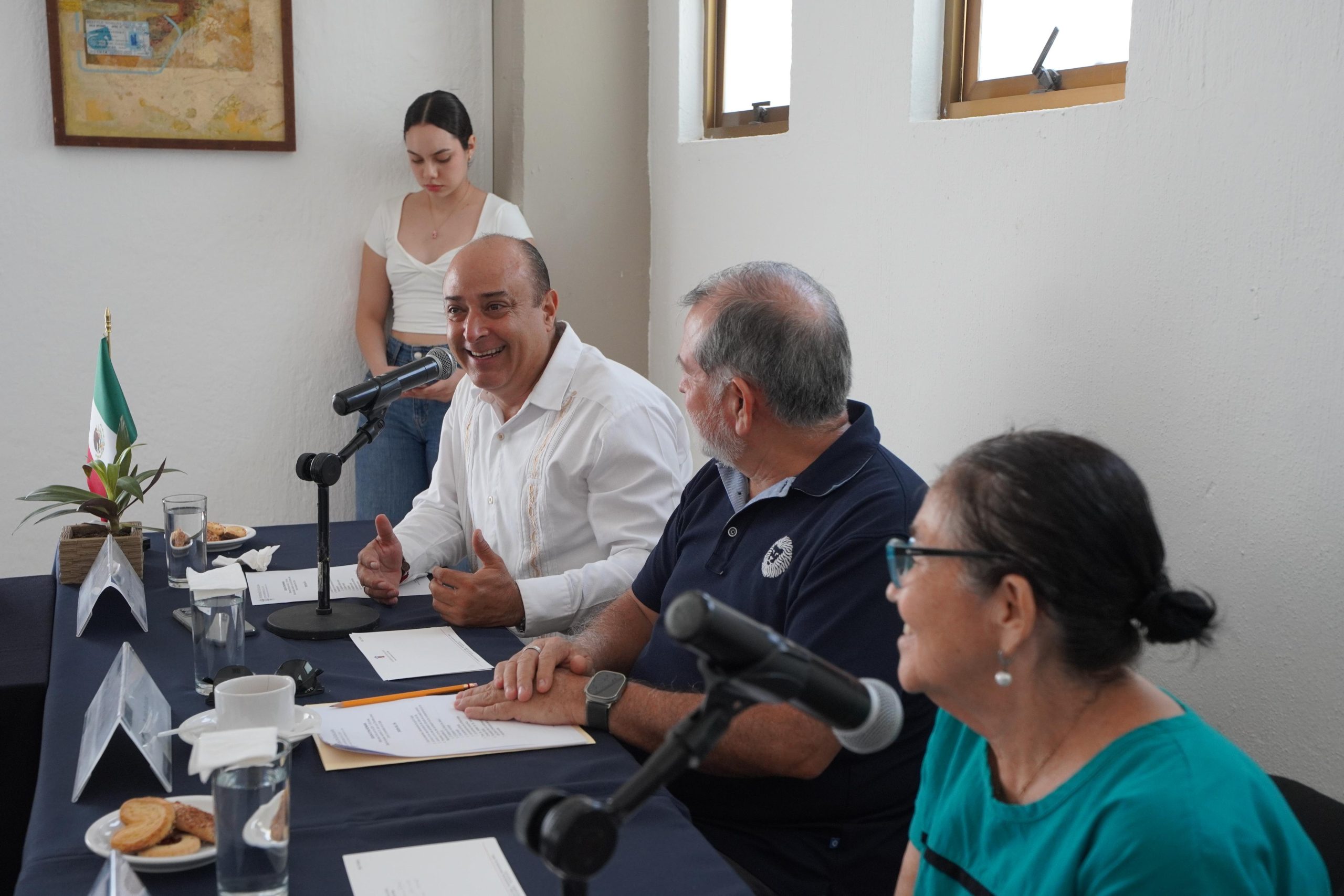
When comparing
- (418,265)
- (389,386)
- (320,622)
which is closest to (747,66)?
(418,265)

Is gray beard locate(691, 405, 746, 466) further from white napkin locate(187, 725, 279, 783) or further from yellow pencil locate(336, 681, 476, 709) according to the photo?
white napkin locate(187, 725, 279, 783)

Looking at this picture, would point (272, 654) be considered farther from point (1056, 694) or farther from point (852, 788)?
point (1056, 694)

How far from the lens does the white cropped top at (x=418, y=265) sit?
12.4 feet

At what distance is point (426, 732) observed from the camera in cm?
143

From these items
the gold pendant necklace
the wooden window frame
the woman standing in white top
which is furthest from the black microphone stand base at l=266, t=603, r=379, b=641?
the gold pendant necklace

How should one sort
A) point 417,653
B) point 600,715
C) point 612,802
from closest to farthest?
point 612,802, point 600,715, point 417,653

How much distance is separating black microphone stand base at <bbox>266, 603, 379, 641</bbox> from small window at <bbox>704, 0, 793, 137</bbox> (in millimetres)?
1807

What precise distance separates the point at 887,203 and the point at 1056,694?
1.62 metres

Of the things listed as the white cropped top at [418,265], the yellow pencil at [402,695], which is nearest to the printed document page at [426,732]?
the yellow pencil at [402,695]

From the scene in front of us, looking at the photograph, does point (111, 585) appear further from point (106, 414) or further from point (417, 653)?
point (106, 414)

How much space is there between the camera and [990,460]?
1.06 meters

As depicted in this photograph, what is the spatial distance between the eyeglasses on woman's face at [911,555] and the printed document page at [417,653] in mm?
764

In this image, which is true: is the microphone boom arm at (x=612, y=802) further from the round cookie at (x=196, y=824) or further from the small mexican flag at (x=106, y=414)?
the small mexican flag at (x=106, y=414)

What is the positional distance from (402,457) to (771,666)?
10.7 ft
